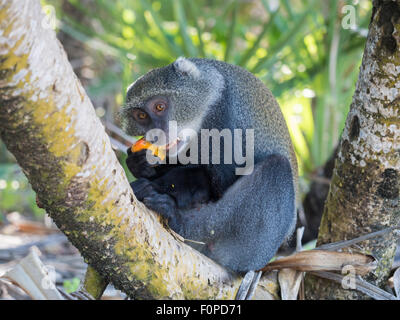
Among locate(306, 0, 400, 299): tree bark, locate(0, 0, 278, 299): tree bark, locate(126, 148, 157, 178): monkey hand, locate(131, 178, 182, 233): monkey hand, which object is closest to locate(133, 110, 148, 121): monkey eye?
locate(126, 148, 157, 178): monkey hand

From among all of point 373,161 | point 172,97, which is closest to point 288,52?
point 172,97

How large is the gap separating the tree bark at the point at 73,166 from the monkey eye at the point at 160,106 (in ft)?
3.54

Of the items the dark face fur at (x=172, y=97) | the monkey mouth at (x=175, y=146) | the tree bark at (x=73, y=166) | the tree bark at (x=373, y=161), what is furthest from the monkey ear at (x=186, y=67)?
the tree bark at (x=73, y=166)

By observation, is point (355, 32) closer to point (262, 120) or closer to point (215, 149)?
point (262, 120)

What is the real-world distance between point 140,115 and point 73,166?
1.54 meters

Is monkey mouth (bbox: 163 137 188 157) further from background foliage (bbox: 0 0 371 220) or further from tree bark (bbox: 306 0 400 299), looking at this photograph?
background foliage (bbox: 0 0 371 220)

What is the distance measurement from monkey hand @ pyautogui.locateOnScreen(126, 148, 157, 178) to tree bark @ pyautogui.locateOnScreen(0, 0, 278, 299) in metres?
0.96

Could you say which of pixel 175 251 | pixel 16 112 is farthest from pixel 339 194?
pixel 16 112

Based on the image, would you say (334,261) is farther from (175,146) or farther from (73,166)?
(73,166)

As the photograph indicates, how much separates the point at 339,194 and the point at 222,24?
12.3 ft

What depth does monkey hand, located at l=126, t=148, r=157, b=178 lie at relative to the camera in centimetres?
337

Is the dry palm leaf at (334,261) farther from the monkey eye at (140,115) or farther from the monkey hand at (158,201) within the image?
the monkey eye at (140,115)

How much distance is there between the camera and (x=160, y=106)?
3.31 metres
